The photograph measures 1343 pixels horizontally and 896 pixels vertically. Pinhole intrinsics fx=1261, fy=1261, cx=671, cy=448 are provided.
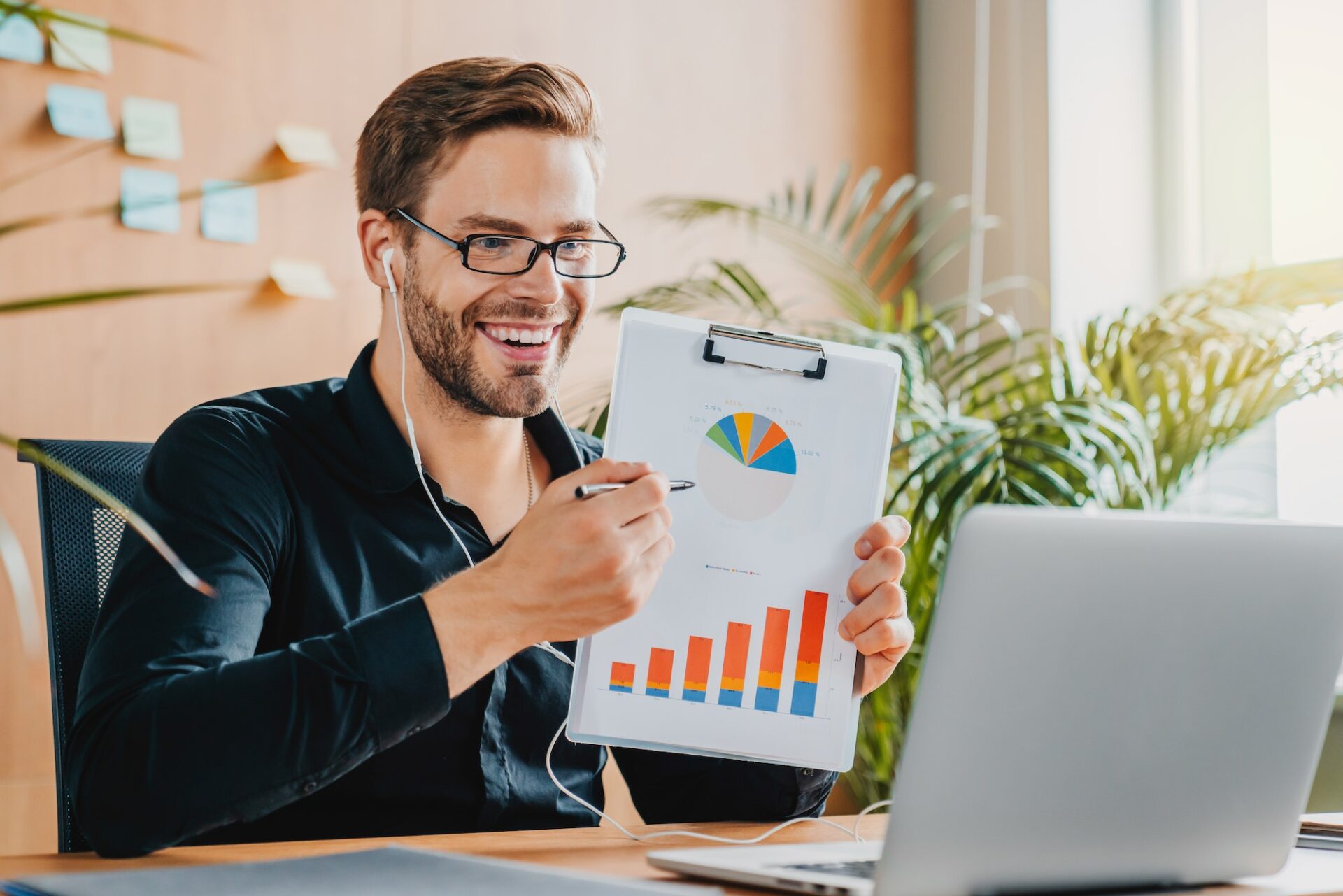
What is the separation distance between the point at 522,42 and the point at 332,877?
6.70 feet

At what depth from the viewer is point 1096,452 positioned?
196 centimetres

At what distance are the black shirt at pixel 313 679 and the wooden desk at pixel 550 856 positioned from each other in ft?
0.08

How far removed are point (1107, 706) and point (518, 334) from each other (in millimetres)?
822

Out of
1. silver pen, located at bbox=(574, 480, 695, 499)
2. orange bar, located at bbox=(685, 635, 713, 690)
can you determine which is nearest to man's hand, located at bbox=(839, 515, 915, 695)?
orange bar, located at bbox=(685, 635, 713, 690)

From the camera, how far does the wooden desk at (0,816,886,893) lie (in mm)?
835

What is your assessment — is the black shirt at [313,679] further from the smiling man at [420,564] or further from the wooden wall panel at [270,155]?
the wooden wall panel at [270,155]

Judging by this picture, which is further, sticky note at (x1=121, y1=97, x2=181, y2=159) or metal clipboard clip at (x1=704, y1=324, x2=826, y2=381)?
sticky note at (x1=121, y1=97, x2=181, y2=159)

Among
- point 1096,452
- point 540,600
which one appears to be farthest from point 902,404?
point 540,600

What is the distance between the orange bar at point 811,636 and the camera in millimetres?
1021

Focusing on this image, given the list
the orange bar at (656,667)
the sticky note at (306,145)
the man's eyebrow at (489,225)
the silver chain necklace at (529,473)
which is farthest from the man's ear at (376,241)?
the sticky note at (306,145)

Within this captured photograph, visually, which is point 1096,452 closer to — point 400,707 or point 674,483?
point 674,483

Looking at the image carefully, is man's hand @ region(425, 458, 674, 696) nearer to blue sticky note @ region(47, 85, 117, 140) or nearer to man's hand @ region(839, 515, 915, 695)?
man's hand @ region(839, 515, 915, 695)

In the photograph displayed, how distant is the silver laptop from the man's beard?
69 centimetres

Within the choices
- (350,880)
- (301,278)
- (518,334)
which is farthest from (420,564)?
(301,278)
